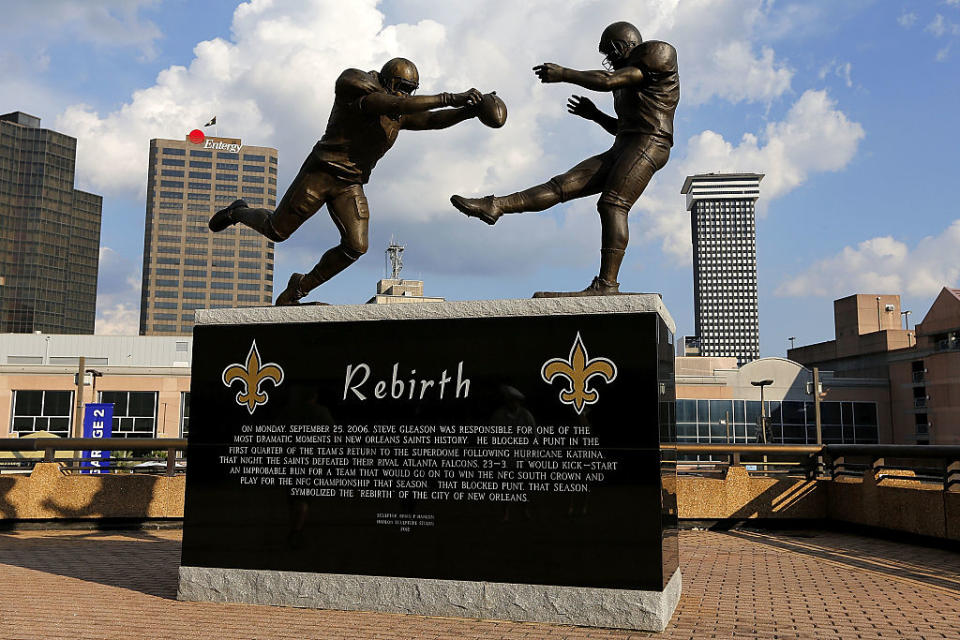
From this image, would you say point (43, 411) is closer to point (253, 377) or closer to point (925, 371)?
point (253, 377)

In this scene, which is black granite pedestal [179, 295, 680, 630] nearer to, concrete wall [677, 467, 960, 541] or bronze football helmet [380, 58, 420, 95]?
bronze football helmet [380, 58, 420, 95]

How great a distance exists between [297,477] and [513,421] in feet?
6.30

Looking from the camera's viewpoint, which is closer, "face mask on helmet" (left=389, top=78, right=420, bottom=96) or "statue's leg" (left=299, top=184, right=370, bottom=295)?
"face mask on helmet" (left=389, top=78, right=420, bottom=96)

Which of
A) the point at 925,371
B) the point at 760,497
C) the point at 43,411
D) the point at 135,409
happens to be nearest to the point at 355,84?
the point at 760,497

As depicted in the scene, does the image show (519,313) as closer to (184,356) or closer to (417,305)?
(417,305)

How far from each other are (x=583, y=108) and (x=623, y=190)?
0.98 meters

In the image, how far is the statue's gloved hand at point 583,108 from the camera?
24.3 feet

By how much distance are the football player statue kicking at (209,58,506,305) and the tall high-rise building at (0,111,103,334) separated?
15503cm

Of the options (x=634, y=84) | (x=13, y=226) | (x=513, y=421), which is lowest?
(x=513, y=421)

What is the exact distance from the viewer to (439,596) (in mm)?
6191

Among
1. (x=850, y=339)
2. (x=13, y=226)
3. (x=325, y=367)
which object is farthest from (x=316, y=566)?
(x=13, y=226)

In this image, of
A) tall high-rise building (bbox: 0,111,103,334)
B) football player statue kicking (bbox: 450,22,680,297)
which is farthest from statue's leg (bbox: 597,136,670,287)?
tall high-rise building (bbox: 0,111,103,334)

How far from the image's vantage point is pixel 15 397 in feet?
195

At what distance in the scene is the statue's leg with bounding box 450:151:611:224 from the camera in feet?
22.8
